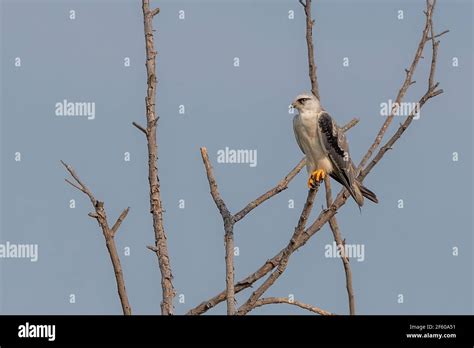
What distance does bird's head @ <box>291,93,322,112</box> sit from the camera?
1298 centimetres

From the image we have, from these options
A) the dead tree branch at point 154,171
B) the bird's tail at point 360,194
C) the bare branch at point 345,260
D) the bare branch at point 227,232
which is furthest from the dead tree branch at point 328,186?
the dead tree branch at point 154,171

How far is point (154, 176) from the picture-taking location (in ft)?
31.6

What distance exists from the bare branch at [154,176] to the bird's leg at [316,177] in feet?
10.2

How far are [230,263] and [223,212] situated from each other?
899 millimetres

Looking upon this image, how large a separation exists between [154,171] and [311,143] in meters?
4.29

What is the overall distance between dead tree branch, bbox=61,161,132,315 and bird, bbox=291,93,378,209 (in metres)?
4.04

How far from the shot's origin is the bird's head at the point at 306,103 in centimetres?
1298

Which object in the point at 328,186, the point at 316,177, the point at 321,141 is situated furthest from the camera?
the point at 321,141

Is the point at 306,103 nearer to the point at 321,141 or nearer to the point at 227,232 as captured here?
the point at 321,141

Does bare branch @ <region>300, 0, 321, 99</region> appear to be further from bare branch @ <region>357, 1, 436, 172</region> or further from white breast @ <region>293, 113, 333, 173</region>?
white breast @ <region>293, 113, 333, 173</region>

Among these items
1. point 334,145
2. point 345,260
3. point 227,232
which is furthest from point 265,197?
point 334,145

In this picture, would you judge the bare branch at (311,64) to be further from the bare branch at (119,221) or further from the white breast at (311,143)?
the white breast at (311,143)
